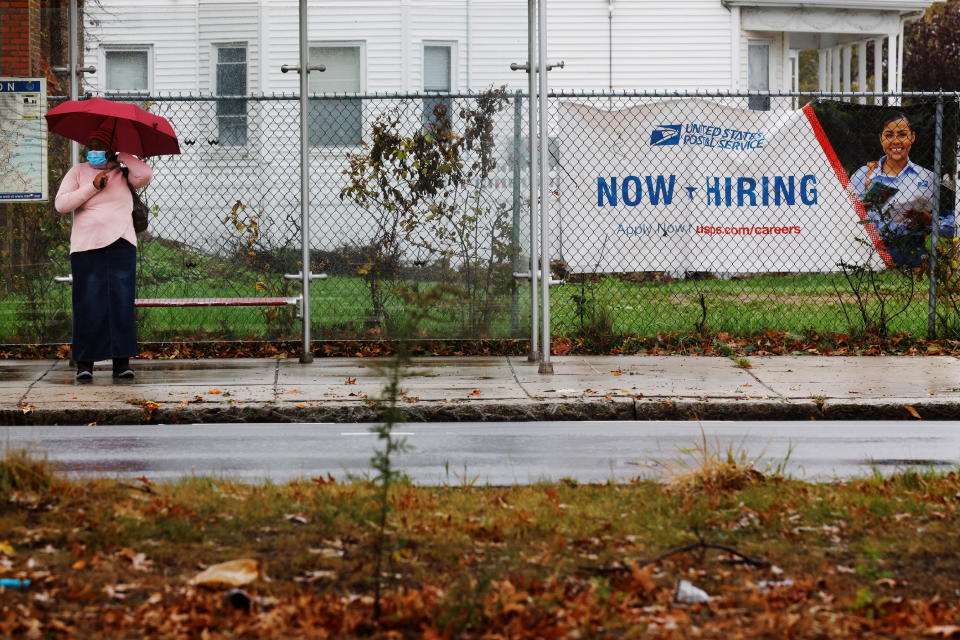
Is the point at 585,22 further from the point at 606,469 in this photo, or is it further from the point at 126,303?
the point at 606,469

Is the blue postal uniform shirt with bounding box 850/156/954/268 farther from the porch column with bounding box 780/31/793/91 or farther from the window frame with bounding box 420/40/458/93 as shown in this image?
the porch column with bounding box 780/31/793/91

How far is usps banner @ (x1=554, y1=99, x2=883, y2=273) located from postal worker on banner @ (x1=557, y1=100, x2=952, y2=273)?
12 millimetres

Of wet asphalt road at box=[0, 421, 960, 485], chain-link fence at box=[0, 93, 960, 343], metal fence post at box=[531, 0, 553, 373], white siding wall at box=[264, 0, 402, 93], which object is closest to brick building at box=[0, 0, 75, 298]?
chain-link fence at box=[0, 93, 960, 343]

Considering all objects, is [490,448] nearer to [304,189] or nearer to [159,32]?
[304,189]

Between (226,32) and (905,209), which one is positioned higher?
(226,32)

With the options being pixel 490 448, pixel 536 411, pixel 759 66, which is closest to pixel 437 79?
pixel 536 411

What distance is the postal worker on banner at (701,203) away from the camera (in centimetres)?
1458

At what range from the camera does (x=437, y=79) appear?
12812 millimetres

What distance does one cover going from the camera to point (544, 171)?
11.7 m

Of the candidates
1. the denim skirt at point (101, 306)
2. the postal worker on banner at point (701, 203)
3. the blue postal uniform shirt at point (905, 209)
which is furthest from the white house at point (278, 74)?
the blue postal uniform shirt at point (905, 209)

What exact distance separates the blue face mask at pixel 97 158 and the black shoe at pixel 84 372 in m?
1.64

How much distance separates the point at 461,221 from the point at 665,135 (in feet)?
13.8

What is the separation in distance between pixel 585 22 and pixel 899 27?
621 cm

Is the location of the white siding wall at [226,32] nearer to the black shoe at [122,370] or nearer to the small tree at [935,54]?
the black shoe at [122,370]
